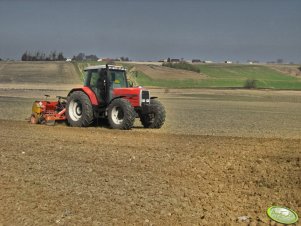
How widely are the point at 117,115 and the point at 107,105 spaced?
26.4 inches

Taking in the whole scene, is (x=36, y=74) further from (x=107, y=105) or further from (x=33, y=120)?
(x=107, y=105)

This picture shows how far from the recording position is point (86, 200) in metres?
6.72

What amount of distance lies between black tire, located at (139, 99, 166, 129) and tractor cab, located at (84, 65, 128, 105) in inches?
47.6

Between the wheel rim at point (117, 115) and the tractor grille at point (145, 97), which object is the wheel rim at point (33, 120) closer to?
the wheel rim at point (117, 115)

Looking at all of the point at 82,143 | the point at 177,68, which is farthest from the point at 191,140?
the point at 177,68

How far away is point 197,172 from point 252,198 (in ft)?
4.78

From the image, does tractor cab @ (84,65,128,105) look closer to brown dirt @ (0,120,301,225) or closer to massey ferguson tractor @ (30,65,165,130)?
massey ferguson tractor @ (30,65,165,130)

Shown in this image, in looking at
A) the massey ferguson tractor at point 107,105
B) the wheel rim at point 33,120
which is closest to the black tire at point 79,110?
the massey ferguson tractor at point 107,105

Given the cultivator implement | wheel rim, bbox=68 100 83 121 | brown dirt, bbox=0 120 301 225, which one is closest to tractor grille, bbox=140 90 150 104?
wheel rim, bbox=68 100 83 121

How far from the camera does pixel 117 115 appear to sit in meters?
15.4

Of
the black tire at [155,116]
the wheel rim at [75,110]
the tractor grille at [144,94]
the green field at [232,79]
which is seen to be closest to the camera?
the tractor grille at [144,94]

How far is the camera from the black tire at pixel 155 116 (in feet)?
52.4

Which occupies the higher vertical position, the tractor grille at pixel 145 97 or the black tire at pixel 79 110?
the tractor grille at pixel 145 97

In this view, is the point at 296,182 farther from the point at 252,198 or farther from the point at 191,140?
the point at 191,140
